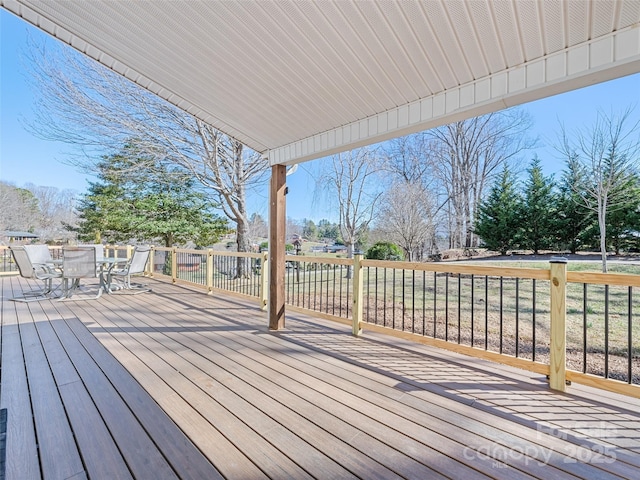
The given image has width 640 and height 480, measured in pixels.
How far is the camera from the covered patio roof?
1646mm

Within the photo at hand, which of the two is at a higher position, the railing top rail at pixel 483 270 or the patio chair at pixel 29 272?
the railing top rail at pixel 483 270

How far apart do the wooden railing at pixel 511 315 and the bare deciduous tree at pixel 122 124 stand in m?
2.93

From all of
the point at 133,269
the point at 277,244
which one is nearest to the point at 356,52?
the point at 277,244

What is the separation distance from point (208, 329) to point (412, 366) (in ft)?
7.87

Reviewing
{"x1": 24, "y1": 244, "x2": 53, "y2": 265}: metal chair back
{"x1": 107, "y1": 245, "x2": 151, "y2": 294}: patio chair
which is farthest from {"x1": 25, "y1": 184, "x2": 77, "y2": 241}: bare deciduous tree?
{"x1": 107, "y1": 245, "x2": 151, "y2": 294}: patio chair

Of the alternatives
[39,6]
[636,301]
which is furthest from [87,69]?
[636,301]

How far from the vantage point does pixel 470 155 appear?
12.7 meters

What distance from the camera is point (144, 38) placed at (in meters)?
2.31

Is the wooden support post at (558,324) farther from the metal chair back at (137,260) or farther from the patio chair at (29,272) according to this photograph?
the patio chair at (29,272)

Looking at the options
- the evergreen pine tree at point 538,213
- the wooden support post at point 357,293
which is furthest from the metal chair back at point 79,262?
the evergreen pine tree at point 538,213

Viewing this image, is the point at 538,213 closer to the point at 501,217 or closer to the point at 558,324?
the point at 501,217

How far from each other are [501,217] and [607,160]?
3.59m

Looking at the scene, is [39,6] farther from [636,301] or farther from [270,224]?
[636,301]

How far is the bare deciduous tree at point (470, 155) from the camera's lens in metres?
11.7
